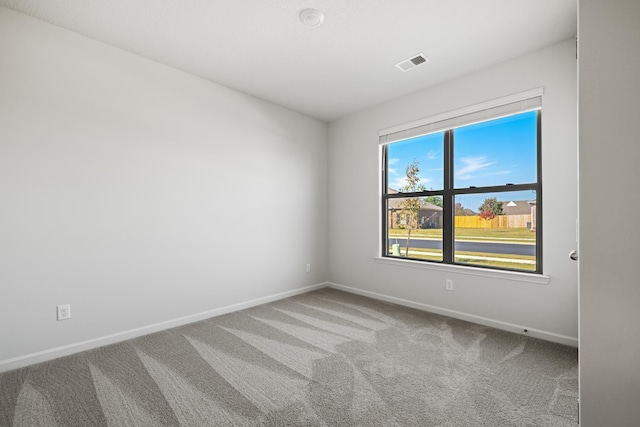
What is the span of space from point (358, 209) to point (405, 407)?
2737 mm

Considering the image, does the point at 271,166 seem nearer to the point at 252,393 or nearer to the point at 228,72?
the point at 228,72

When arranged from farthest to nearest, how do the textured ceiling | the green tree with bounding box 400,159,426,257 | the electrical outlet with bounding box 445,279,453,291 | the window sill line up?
1. the green tree with bounding box 400,159,426,257
2. the electrical outlet with bounding box 445,279,453,291
3. the window sill
4. the textured ceiling

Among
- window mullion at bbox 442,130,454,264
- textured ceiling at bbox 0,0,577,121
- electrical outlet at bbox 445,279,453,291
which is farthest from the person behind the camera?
window mullion at bbox 442,130,454,264

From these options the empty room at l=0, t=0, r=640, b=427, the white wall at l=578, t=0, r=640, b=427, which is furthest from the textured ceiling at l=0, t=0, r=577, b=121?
the white wall at l=578, t=0, r=640, b=427

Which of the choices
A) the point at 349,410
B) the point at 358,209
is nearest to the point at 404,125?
the point at 358,209

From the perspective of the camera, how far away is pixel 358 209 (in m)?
4.14

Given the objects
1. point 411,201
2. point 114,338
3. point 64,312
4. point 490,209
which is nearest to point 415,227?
point 411,201

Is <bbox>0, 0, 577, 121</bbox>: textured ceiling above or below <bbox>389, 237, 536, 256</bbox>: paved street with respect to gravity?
above

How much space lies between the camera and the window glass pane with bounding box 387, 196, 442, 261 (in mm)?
3482

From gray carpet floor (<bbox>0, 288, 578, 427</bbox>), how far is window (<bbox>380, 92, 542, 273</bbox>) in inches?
34.0

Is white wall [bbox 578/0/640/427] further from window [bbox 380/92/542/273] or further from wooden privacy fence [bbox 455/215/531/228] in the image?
wooden privacy fence [bbox 455/215/531/228]

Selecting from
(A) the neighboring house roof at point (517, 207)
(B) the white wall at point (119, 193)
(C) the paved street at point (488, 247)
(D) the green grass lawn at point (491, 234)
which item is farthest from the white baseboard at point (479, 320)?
(B) the white wall at point (119, 193)

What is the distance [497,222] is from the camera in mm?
2998

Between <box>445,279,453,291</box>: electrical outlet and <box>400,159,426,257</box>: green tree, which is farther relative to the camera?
<box>400,159,426,257</box>: green tree
